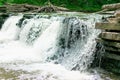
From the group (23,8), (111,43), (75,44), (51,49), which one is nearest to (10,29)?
(23,8)

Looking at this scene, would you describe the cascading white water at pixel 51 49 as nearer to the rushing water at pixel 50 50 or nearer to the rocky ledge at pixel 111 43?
the rushing water at pixel 50 50

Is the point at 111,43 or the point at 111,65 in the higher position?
the point at 111,43

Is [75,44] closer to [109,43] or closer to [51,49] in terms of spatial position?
[51,49]

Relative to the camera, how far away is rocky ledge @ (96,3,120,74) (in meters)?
9.39

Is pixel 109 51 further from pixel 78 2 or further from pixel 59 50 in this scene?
pixel 78 2

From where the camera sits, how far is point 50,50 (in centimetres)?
1281

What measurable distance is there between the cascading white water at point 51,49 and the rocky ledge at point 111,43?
71cm

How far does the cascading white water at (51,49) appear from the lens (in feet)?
32.1

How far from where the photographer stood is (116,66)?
9594 millimetres

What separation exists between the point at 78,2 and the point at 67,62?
20.9 meters

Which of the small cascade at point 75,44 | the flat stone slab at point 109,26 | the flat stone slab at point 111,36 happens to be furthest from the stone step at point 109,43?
the small cascade at point 75,44

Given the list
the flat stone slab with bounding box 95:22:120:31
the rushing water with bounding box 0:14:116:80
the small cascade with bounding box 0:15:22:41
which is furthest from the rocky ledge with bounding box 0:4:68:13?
the flat stone slab with bounding box 95:22:120:31

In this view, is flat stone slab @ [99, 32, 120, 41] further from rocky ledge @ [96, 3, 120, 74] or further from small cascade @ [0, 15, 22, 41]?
small cascade @ [0, 15, 22, 41]

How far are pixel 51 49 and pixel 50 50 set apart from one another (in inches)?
2.7
